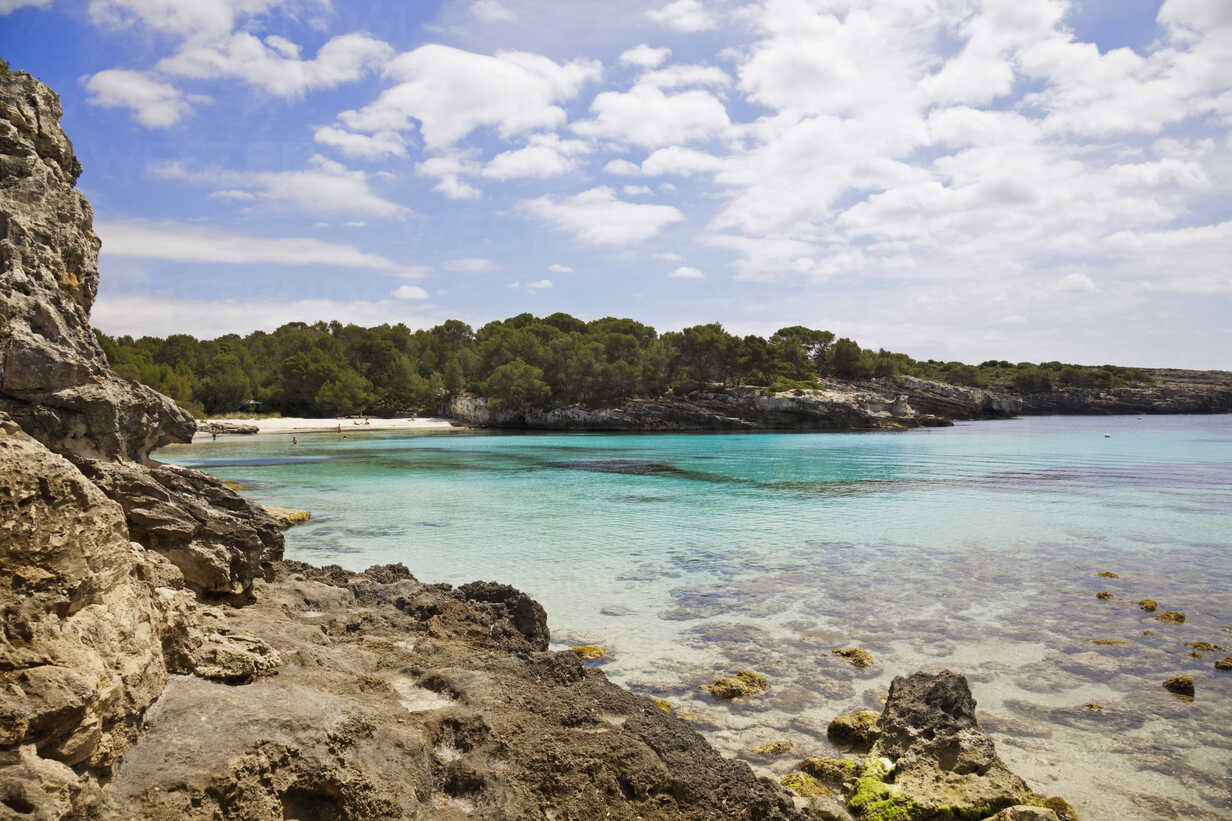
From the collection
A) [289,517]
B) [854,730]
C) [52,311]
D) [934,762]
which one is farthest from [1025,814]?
[289,517]

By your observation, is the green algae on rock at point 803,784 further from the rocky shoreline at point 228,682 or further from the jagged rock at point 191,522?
the jagged rock at point 191,522

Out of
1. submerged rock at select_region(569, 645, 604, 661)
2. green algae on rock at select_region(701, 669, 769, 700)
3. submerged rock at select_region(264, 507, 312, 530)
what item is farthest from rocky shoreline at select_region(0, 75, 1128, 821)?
submerged rock at select_region(264, 507, 312, 530)

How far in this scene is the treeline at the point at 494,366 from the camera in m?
83.3

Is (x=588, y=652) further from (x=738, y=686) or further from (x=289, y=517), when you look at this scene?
(x=289, y=517)

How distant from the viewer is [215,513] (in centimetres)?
800

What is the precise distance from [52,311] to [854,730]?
8780 mm

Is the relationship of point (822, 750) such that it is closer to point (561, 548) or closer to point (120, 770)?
point (120, 770)

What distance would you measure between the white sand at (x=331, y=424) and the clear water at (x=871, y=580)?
41.6m

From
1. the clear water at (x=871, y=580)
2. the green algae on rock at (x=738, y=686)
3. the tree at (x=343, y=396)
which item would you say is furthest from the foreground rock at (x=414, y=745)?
the tree at (x=343, y=396)

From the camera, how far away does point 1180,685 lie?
8.23 metres

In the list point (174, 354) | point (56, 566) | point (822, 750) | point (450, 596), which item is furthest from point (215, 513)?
point (174, 354)

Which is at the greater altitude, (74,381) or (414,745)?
(74,381)

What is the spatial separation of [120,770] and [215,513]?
4.94 metres

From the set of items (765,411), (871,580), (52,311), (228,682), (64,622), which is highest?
(52,311)
